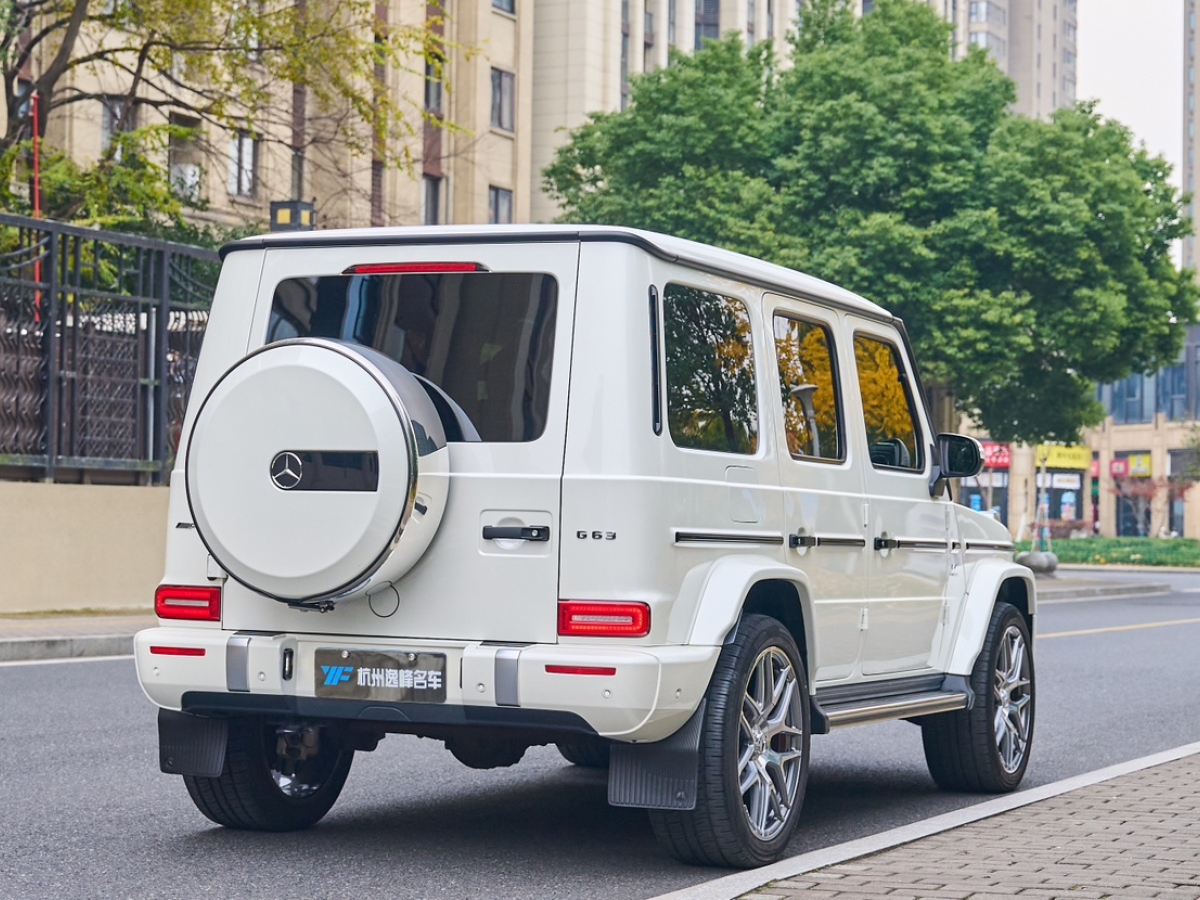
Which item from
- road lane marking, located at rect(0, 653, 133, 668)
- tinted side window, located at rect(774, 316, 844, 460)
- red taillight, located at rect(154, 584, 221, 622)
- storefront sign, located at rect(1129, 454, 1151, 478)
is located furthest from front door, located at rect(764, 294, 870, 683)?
storefront sign, located at rect(1129, 454, 1151, 478)

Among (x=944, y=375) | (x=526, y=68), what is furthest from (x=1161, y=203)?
(x=526, y=68)

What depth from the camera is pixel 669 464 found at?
249 inches

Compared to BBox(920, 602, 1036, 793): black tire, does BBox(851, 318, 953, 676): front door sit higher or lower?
higher

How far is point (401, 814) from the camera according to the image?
7828 millimetres

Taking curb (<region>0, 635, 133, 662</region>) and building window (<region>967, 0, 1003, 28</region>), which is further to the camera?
building window (<region>967, 0, 1003, 28</region>)

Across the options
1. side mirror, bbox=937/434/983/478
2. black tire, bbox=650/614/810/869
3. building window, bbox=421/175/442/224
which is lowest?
black tire, bbox=650/614/810/869

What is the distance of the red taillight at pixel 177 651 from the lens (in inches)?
256

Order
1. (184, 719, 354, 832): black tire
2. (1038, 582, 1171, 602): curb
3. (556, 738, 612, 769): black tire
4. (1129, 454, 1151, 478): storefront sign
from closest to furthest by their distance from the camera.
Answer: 1. (184, 719, 354, 832): black tire
2. (556, 738, 612, 769): black tire
3. (1038, 582, 1171, 602): curb
4. (1129, 454, 1151, 478): storefront sign

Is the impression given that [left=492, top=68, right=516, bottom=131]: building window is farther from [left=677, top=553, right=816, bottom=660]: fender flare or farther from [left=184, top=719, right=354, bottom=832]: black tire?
[left=677, top=553, right=816, bottom=660]: fender flare

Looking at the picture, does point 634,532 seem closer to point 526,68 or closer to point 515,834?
point 515,834

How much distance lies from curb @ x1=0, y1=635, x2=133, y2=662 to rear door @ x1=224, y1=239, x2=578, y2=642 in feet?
31.0

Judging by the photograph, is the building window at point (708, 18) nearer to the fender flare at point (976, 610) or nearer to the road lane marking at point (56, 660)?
the road lane marking at point (56, 660)

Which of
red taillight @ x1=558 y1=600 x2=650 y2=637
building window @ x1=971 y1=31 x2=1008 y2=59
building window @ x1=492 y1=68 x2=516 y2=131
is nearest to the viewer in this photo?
red taillight @ x1=558 y1=600 x2=650 y2=637

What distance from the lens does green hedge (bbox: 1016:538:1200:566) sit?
57.1 m
